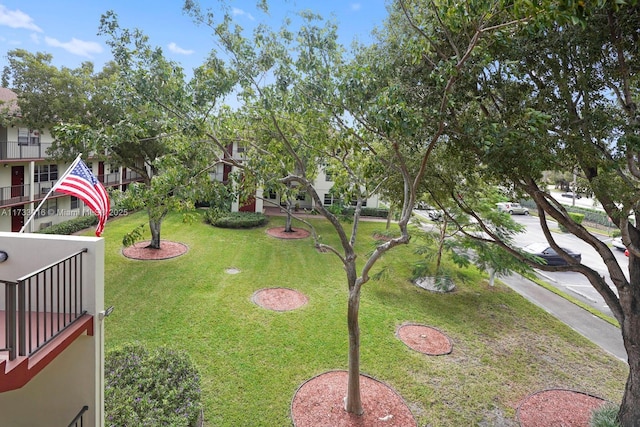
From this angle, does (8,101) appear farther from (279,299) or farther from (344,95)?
(344,95)

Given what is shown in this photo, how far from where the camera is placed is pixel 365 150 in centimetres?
983

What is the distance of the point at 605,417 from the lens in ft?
24.8

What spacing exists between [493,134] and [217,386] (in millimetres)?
7750

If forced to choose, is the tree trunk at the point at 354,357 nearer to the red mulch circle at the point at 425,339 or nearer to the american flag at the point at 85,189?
the red mulch circle at the point at 425,339

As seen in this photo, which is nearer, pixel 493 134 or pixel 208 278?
pixel 493 134

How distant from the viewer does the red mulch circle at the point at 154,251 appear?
57.5 ft

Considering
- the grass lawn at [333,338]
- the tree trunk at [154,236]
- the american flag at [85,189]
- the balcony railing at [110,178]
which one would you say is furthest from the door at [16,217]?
the american flag at [85,189]

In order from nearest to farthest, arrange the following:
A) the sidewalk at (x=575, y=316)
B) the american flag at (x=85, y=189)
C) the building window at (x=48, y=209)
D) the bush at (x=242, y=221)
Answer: the american flag at (x=85, y=189) → the sidewalk at (x=575, y=316) → the building window at (x=48, y=209) → the bush at (x=242, y=221)

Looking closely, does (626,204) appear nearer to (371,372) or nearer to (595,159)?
(595,159)

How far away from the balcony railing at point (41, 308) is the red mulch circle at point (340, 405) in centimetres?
475

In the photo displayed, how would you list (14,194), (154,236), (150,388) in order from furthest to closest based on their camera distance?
(14,194) → (154,236) → (150,388)

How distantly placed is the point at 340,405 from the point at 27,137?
23513mm

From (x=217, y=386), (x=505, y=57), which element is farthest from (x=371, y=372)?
(x=505, y=57)

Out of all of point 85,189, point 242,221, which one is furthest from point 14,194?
point 85,189
